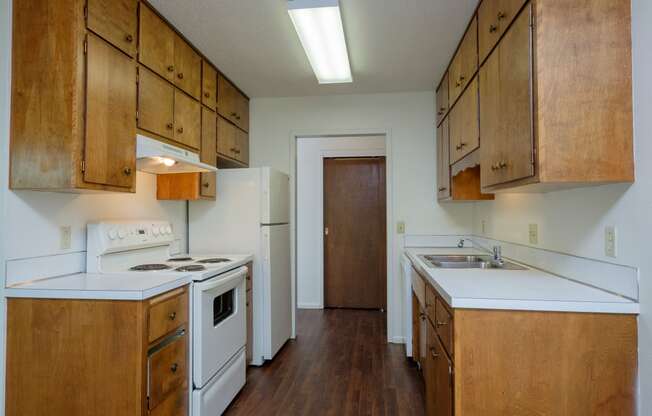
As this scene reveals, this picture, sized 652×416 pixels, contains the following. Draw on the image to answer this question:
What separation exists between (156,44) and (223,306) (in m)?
1.62

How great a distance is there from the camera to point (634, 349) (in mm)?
1237

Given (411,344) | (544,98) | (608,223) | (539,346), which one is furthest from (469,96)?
(411,344)

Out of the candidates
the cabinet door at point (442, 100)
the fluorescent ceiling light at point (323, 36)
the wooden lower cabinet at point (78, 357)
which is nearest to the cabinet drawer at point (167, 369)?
the wooden lower cabinet at point (78, 357)

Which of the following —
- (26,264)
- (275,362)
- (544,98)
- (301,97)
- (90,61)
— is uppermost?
(301,97)

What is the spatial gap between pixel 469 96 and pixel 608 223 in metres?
1.10

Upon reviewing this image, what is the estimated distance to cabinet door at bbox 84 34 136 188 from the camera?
167 centimetres

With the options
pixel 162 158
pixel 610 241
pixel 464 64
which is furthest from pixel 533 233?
pixel 162 158

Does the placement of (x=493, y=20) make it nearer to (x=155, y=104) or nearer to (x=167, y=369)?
(x=155, y=104)

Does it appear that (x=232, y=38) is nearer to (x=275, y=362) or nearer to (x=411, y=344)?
(x=275, y=362)

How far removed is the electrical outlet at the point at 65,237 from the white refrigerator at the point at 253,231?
1.17 meters

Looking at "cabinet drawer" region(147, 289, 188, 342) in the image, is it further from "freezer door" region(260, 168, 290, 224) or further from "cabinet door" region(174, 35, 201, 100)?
"cabinet door" region(174, 35, 201, 100)

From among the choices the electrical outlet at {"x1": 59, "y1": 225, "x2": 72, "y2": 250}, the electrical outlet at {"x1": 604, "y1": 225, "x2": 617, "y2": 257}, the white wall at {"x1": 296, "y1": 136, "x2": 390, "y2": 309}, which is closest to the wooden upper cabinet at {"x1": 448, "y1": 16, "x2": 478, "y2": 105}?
the electrical outlet at {"x1": 604, "y1": 225, "x2": 617, "y2": 257}

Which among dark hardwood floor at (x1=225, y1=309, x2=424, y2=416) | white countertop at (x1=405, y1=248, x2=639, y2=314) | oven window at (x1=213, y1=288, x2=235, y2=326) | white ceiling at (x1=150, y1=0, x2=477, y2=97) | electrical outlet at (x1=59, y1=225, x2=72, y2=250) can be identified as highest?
white ceiling at (x1=150, y1=0, x2=477, y2=97)

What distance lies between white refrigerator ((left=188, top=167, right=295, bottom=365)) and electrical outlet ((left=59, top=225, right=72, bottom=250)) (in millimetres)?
1174
